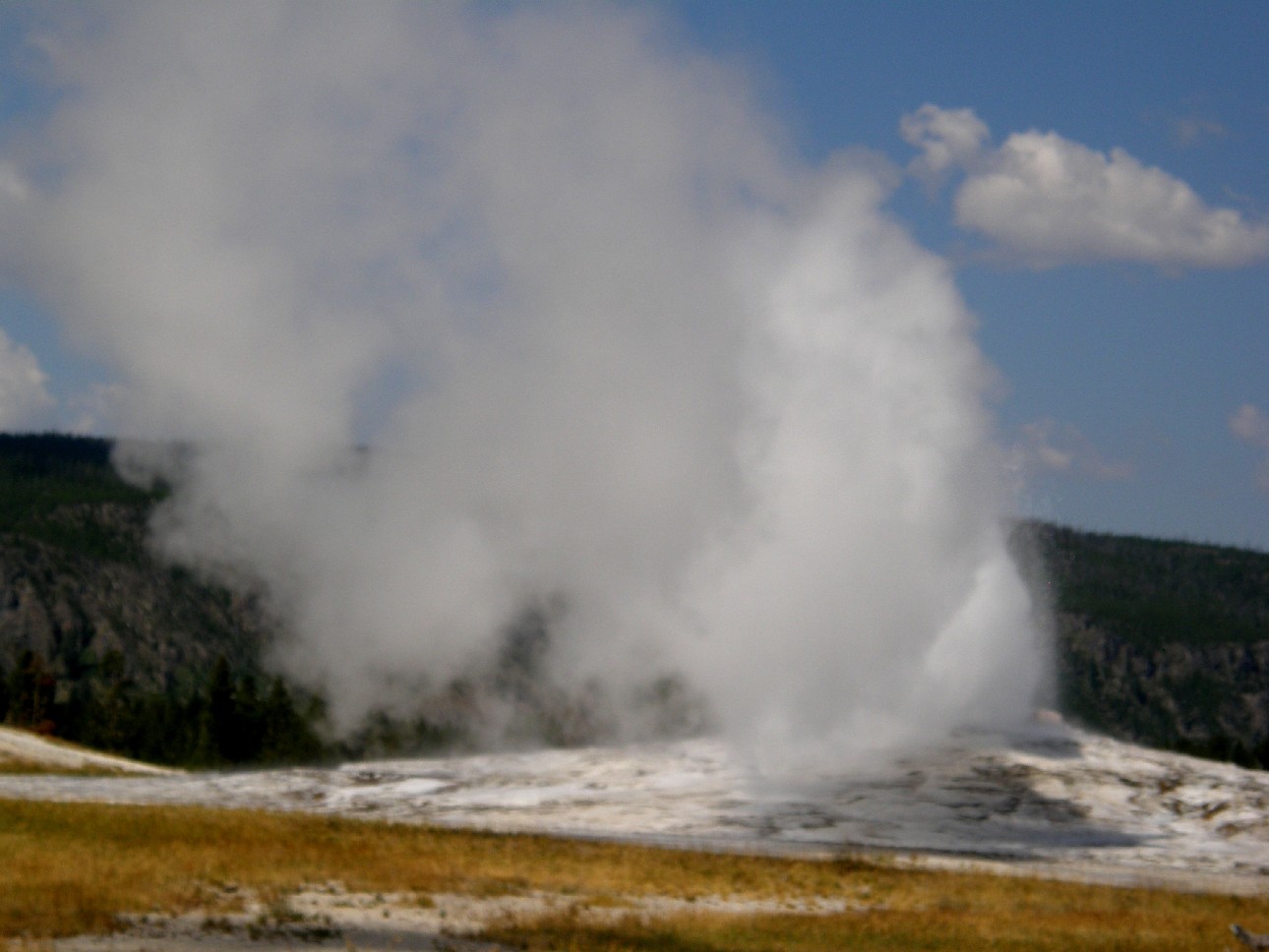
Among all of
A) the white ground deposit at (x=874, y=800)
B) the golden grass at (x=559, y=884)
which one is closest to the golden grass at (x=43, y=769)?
the white ground deposit at (x=874, y=800)

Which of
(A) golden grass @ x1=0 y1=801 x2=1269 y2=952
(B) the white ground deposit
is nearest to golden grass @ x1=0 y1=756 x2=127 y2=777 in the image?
(B) the white ground deposit

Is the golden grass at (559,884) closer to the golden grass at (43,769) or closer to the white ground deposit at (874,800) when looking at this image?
the white ground deposit at (874,800)

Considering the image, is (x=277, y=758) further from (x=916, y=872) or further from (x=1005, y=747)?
(x=916, y=872)

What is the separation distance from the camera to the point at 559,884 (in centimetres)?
3197

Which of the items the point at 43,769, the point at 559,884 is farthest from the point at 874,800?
the point at 43,769

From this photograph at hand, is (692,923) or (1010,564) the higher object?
(1010,564)

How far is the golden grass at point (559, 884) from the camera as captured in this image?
24938 mm

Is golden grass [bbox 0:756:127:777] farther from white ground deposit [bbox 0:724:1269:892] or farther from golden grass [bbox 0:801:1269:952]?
golden grass [bbox 0:801:1269:952]

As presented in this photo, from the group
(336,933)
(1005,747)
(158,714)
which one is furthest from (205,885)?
(158,714)

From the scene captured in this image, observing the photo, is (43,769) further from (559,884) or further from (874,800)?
(559,884)

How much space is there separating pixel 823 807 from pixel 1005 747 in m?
12.4

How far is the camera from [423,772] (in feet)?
214

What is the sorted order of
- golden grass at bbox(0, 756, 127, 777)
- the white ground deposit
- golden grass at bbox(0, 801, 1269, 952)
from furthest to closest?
golden grass at bbox(0, 756, 127, 777) < the white ground deposit < golden grass at bbox(0, 801, 1269, 952)

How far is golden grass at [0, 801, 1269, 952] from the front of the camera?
982 inches
